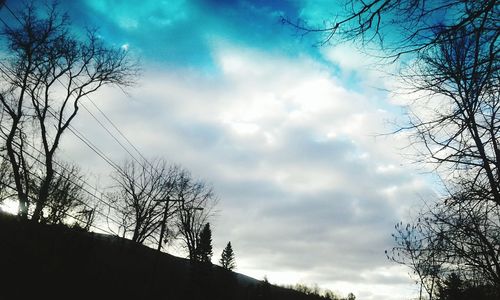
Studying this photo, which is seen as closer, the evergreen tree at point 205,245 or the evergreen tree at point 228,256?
the evergreen tree at point 205,245

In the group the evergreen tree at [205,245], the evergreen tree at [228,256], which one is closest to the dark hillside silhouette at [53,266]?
the evergreen tree at [205,245]

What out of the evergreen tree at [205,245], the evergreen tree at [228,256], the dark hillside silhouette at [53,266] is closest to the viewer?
the dark hillside silhouette at [53,266]

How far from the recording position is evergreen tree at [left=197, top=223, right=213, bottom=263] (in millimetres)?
38062

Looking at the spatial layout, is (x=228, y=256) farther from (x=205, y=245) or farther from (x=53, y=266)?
(x=53, y=266)

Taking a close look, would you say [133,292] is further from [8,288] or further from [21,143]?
[21,143]

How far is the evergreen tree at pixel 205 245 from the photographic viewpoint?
38.1 metres

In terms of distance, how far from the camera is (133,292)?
49.9 ft

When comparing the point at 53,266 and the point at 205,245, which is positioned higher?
the point at 205,245

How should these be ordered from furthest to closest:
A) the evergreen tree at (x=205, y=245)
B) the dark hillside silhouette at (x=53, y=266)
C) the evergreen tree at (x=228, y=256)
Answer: the evergreen tree at (x=228, y=256) < the evergreen tree at (x=205, y=245) < the dark hillside silhouette at (x=53, y=266)

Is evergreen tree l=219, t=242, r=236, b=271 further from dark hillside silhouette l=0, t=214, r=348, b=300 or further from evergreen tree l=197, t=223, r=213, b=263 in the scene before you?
dark hillside silhouette l=0, t=214, r=348, b=300

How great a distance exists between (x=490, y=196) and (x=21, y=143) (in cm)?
2070

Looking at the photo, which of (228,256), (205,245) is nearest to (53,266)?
(205,245)

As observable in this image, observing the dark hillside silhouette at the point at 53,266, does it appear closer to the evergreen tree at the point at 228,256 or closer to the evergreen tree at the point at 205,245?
the evergreen tree at the point at 205,245

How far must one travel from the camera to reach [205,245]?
158ft
